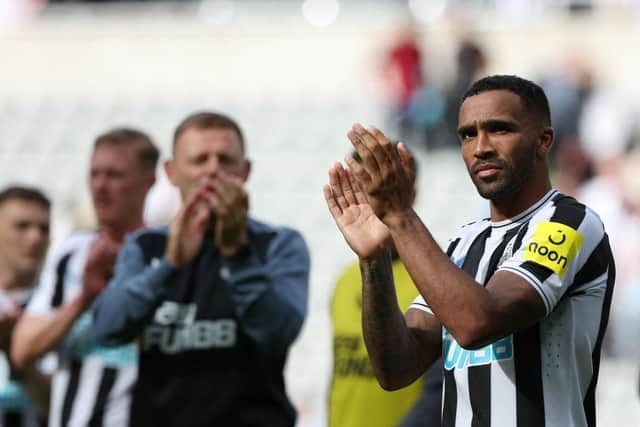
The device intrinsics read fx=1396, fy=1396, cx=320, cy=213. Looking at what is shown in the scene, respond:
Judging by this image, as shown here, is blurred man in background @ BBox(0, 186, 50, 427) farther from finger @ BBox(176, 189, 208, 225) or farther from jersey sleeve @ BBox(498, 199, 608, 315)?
jersey sleeve @ BBox(498, 199, 608, 315)

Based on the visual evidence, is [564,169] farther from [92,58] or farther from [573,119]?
[92,58]

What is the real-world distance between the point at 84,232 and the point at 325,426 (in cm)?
149

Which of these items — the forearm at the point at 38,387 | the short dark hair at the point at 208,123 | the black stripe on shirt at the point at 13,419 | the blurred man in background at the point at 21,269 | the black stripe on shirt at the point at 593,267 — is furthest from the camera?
the black stripe on shirt at the point at 13,419

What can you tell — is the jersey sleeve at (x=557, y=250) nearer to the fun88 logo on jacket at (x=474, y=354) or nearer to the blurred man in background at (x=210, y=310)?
the fun88 logo on jacket at (x=474, y=354)

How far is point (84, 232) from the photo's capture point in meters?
6.75

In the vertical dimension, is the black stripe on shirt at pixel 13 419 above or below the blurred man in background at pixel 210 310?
below

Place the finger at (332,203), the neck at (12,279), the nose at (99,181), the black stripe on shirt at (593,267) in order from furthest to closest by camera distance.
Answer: the neck at (12,279), the nose at (99,181), the finger at (332,203), the black stripe on shirt at (593,267)

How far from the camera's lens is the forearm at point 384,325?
402 centimetres

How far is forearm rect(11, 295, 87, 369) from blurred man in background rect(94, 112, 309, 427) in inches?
15.8

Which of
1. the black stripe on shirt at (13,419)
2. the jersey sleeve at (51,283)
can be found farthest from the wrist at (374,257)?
the black stripe on shirt at (13,419)

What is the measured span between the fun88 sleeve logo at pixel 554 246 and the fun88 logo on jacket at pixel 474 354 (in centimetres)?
25

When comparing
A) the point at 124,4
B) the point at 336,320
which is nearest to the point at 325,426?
the point at 336,320

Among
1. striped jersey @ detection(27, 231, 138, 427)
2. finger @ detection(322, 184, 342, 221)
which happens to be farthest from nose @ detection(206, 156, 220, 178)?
finger @ detection(322, 184, 342, 221)

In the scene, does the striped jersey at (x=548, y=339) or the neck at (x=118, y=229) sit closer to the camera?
the striped jersey at (x=548, y=339)
